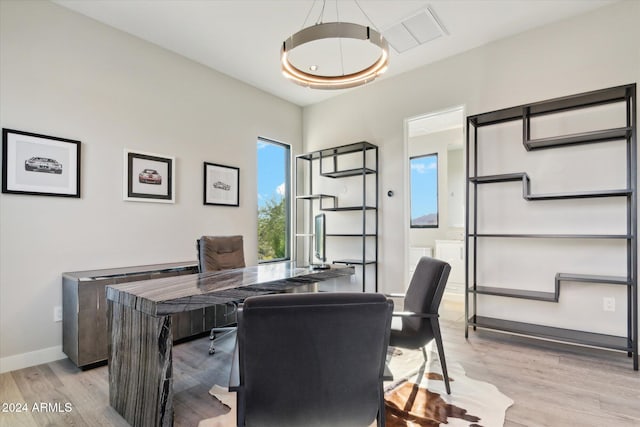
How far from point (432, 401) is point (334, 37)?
2.39m

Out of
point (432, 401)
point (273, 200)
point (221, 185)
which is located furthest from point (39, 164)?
point (432, 401)

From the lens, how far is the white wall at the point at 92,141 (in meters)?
2.52

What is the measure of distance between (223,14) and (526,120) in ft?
9.86

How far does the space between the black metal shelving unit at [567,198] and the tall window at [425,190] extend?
2.39 meters

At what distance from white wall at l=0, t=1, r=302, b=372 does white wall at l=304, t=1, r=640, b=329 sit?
1.73 m

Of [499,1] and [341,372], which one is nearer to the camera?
[341,372]

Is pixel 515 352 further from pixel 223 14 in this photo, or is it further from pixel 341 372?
pixel 223 14

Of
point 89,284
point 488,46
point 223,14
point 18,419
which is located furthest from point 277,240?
point 488,46

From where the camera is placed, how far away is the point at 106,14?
2898 mm

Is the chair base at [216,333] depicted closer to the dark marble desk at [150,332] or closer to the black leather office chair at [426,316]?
the dark marble desk at [150,332]

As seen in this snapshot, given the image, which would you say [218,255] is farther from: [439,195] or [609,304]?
[439,195]

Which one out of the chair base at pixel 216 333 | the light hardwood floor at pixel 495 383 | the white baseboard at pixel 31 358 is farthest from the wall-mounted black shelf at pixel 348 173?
the white baseboard at pixel 31 358

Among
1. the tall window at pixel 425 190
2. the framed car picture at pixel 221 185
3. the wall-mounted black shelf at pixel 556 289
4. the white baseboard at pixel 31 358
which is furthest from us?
the tall window at pixel 425 190

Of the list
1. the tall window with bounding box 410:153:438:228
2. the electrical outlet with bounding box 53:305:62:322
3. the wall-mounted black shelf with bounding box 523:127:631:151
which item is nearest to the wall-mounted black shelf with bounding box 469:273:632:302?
the wall-mounted black shelf with bounding box 523:127:631:151
